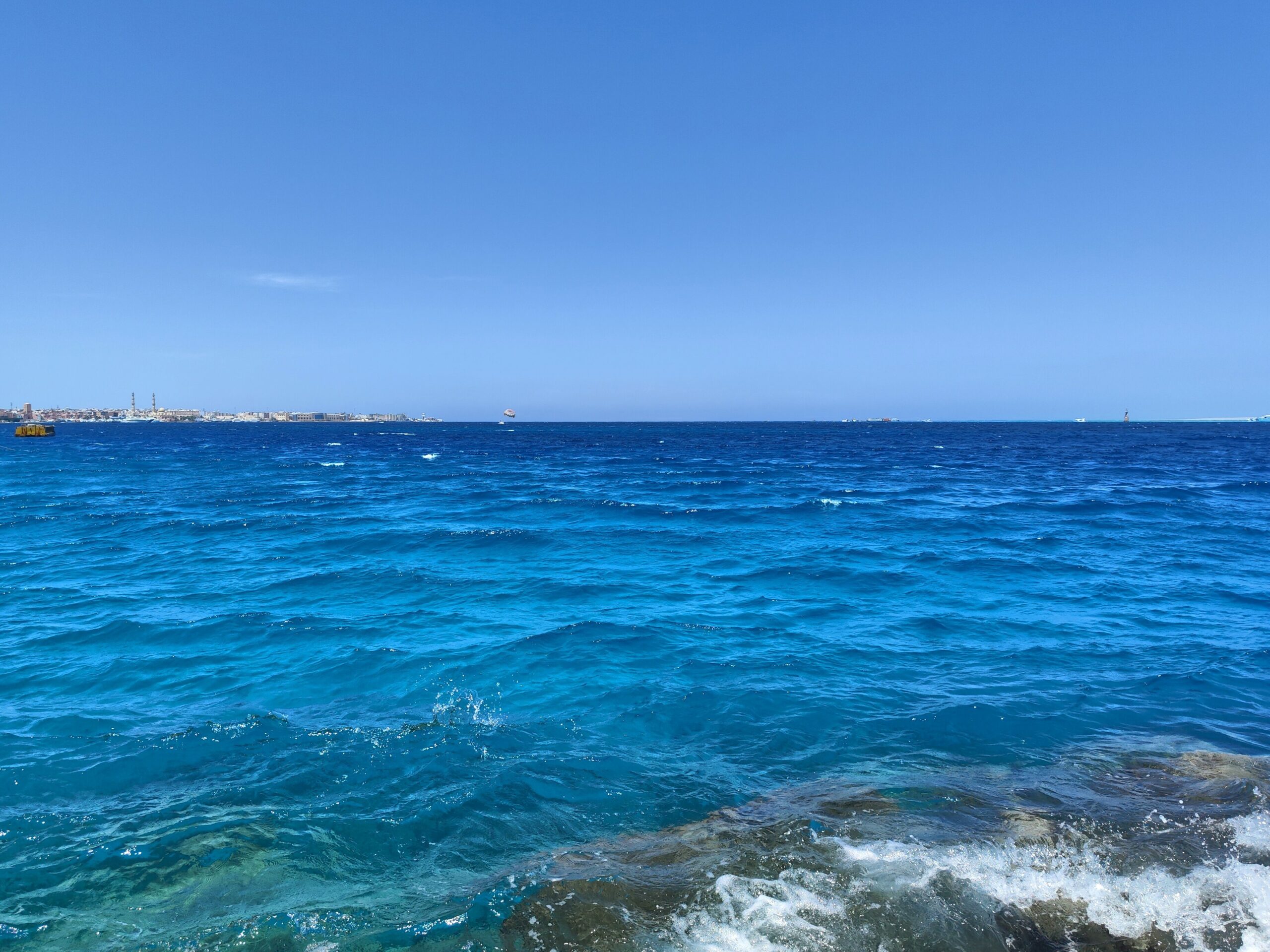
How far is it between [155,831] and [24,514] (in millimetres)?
32836

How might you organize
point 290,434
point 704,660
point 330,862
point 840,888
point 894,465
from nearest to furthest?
1. point 840,888
2. point 330,862
3. point 704,660
4. point 894,465
5. point 290,434

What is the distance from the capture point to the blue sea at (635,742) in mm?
6156

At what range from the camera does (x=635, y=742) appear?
10.0m

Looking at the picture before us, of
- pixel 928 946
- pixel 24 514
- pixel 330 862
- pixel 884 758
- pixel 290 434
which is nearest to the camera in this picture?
pixel 928 946

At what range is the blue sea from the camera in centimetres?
616

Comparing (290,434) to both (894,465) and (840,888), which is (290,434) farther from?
(840,888)

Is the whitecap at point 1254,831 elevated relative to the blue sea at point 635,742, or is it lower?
elevated

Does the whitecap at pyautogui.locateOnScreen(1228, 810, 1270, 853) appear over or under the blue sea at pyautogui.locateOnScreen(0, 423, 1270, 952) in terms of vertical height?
over

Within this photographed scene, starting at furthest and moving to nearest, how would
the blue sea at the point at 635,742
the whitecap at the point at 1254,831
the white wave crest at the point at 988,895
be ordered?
1. the whitecap at the point at 1254,831
2. the blue sea at the point at 635,742
3. the white wave crest at the point at 988,895

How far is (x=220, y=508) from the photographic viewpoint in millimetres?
32531

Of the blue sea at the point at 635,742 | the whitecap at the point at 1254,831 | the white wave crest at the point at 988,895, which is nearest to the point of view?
the white wave crest at the point at 988,895

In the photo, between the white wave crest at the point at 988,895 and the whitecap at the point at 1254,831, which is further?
the whitecap at the point at 1254,831

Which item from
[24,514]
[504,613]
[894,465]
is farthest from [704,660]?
[894,465]

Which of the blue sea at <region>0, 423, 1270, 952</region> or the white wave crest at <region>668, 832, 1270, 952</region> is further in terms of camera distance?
the blue sea at <region>0, 423, 1270, 952</region>
